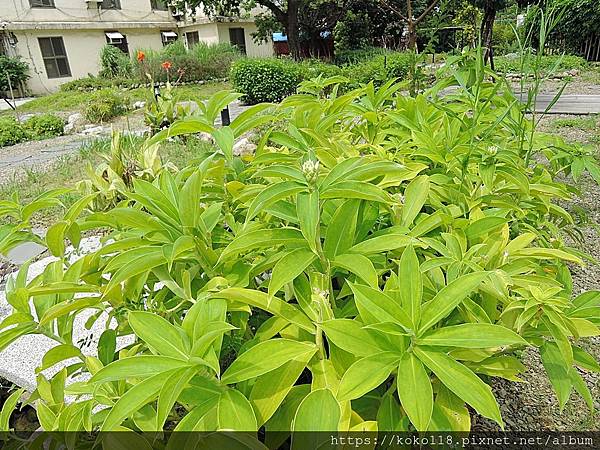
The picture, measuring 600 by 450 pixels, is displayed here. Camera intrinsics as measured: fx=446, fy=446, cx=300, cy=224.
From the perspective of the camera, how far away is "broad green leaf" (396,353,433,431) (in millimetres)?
509

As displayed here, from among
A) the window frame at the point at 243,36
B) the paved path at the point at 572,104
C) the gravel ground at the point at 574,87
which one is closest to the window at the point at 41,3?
the window frame at the point at 243,36

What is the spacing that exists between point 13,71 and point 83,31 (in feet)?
11.6

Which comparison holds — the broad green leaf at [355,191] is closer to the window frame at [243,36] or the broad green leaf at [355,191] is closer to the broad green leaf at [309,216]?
the broad green leaf at [309,216]

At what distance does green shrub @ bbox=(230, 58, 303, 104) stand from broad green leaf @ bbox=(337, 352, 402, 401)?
986 centimetres

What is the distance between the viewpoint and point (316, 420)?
54cm

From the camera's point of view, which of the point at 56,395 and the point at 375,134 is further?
the point at 375,134

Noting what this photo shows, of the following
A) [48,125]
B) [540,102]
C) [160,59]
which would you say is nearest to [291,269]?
[540,102]

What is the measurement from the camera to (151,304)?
876 millimetres

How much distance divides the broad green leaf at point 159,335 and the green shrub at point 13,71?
17.5m

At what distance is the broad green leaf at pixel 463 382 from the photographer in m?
0.52

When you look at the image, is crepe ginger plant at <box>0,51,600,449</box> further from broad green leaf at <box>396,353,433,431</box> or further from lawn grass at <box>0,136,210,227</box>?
lawn grass at <box>0,136,210,227</box>

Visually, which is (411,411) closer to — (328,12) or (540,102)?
(540,102)

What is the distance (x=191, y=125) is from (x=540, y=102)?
25.2ft

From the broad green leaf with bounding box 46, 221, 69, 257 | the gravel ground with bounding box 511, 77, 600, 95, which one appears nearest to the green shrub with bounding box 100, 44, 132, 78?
the gravel ground with bounding box 511, 77, 600, 95
